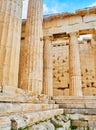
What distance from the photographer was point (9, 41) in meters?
7.54

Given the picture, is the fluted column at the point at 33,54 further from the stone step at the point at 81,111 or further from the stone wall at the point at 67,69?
the stone wall at the point at 67,69

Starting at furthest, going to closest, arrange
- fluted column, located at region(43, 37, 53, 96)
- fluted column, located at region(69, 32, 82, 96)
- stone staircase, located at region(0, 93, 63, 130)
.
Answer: fluted column, located at region(43, 37, 53, 96) → fluted column, located at region(69, 32, 82, 96) → stone staircase, located at region(0, 93, 63, 130)

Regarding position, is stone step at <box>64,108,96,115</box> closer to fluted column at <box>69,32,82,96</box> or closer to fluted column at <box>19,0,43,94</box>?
fluted column at <box>19,0,43,94</box>

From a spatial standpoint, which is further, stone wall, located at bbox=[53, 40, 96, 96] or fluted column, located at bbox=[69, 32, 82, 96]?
stone wall, located at bbox=[53, 40, 96, 96]

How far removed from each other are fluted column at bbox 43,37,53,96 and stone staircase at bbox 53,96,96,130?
4560 millimetres

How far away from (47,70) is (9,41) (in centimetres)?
786

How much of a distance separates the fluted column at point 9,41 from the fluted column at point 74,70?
23.0 ft

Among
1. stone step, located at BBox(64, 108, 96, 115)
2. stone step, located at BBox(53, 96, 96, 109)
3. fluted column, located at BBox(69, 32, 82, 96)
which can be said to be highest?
fluted column, located at BBox(69, 32, 82, 96)

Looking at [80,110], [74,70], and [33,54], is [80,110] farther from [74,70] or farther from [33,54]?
[74,70]

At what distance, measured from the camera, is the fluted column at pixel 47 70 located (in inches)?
567

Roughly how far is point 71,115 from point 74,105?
3.27ft

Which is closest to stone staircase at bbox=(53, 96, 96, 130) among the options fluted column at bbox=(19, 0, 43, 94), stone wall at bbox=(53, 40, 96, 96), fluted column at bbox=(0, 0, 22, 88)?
fluted column at bbox=(19, 0, 43, 94)

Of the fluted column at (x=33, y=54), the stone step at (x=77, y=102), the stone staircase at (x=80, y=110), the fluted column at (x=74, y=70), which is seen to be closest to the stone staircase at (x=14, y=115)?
the stone staircase at (x=80, y=110)

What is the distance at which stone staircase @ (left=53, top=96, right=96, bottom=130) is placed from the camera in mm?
7321
